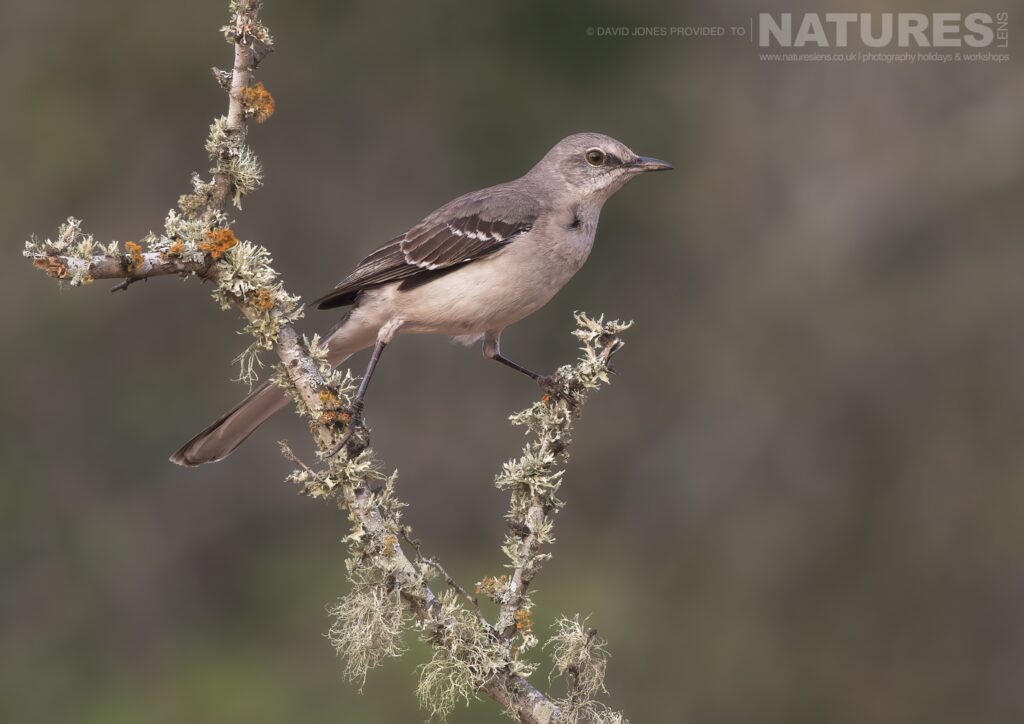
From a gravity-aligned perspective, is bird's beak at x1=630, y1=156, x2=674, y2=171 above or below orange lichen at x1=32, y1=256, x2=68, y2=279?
below

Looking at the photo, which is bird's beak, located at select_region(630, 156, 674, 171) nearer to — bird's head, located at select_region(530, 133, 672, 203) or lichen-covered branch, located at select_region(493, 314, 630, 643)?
bird's head, located at select_region(530, 133, 672, 203)

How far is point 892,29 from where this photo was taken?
10.5m

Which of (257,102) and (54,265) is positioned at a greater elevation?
(257,102)

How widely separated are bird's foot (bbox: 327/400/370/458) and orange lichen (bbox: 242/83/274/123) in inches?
38.2

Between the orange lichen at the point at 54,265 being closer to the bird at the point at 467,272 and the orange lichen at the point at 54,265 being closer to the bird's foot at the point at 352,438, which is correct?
the bird's foot at the point at 352,438

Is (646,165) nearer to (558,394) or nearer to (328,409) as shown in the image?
(558,394)

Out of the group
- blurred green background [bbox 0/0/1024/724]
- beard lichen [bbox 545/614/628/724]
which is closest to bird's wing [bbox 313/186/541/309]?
beard lichen [bbox 545/614/628/724]

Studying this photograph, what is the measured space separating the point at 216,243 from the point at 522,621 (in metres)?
1.50

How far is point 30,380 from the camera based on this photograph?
10547mm

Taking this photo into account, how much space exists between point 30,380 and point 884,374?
7.11 m

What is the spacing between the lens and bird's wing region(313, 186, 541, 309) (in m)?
5.59

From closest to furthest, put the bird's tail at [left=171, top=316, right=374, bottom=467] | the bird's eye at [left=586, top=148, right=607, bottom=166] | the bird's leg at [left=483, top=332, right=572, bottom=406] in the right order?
1. the bird's tail at [left=171, top=316, right=374, bottom=467]
2. the bird's leg at [left=483, top=332, right=572, bottom=406]
3. the bird's eye at [left=586, top=148, right=607, bottom=166]

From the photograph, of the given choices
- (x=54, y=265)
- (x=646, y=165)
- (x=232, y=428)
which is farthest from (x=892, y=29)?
(x=54, y=265)

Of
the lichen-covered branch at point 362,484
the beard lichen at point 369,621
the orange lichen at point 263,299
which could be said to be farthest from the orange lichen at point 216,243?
the beard lichen at point 369,621
